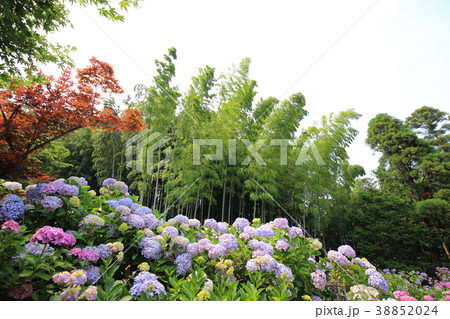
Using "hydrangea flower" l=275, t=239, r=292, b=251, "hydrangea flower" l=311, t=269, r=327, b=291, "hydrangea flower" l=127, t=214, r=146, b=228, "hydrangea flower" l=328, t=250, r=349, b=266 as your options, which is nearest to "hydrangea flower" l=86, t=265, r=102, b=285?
"hydrangea flower" l=127, t=214, r=146, b=228

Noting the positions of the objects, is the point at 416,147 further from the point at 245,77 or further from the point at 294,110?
the point at 245,77

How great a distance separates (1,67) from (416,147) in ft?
39.9

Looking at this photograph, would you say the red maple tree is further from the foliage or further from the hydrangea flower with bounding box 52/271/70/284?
the hydrangea flower with bounding box 52/271/70/284

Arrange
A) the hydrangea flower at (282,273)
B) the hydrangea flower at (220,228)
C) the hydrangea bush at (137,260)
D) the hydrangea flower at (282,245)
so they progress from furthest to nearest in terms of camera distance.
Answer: the hydrangea flower at (220,228) → the hydrangea flower at (282,245) → the hydrangea flower at (282,273) → the hydrangea bush at (137,260)

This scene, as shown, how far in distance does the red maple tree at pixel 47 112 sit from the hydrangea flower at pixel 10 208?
1.82 metres

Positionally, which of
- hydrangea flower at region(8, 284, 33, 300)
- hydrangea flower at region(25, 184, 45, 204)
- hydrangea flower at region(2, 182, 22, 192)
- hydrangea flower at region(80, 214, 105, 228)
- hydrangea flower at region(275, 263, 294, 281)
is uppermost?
hydrangea flower at region(2, 182, 22, 192)

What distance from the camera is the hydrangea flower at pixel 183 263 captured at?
3.74 feet

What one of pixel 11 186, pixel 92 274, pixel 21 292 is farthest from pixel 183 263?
pixel 11 186

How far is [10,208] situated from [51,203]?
15 cm

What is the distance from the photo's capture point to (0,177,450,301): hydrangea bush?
2.74 ft

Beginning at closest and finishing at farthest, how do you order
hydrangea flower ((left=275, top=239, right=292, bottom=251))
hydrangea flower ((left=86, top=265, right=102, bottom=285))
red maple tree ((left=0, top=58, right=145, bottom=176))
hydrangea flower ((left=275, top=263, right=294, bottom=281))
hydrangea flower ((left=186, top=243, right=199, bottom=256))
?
hydrangea flower ((left=86, top=265, right=102, bottom=285))
hydrangea flower ((left=275, top=263, right=294, bottom=281))
hydrangea flower ((left=186, top=243, right=199, bottom=256))
hydrangea flower ((left=275, top=239, right=292, bottom=251))
red maple tree ((left=0, top=58, right=145, bottom=176))

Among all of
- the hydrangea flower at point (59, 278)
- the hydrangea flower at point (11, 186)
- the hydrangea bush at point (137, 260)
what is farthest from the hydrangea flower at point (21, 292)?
the hydrangea flower at point (11, 186)

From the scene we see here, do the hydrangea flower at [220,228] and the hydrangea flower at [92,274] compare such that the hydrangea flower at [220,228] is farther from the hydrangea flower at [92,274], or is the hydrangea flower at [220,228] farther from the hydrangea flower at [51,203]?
the hydrangea flower at [51,203]
